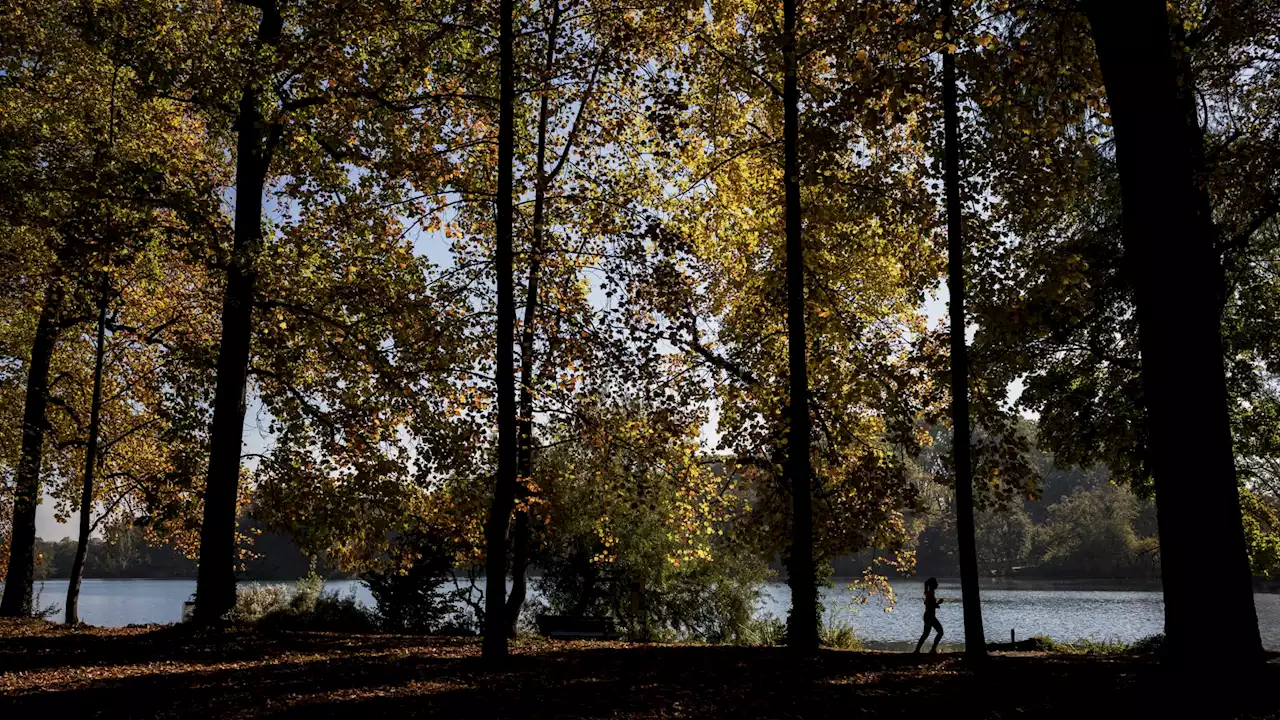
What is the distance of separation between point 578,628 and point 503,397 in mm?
9485

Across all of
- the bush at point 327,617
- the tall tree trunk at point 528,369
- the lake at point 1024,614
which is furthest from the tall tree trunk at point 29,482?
the tall tree trunk at point 528,369

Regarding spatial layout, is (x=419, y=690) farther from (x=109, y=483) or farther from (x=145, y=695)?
(x=109, y=483)

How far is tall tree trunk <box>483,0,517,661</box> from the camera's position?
31.6 ft

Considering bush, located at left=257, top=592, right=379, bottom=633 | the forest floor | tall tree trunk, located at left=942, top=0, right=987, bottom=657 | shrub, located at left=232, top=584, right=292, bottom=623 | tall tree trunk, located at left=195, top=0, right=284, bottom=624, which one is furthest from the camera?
shrub, located at left=232, top=584, right=292, bottom=623

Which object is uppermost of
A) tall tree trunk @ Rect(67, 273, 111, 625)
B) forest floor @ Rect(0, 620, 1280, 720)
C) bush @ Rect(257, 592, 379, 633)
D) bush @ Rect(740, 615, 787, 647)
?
tall tree trunk @ Rect(67, 273, 111, 625)

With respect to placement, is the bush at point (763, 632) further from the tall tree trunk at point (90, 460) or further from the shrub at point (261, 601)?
the tall tree trunk at point (90, 460)

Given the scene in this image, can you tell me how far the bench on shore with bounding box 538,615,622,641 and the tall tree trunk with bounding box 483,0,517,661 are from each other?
25.3ft

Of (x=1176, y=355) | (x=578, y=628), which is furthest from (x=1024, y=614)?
(x=1176, y=355)

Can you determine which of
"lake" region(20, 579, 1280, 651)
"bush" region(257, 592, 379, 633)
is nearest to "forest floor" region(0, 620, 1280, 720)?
"bush" region(257, 592, 379, 633)

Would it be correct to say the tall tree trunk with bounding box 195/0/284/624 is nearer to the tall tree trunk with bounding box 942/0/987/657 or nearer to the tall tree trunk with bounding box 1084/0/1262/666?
the tall tree trunk with bounding box 942/0/987/657

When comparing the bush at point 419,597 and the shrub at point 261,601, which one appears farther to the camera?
the bush at point 419,597

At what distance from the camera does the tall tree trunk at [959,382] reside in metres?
11.1

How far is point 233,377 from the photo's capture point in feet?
44.2

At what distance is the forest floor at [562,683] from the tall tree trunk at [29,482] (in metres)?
8.72
